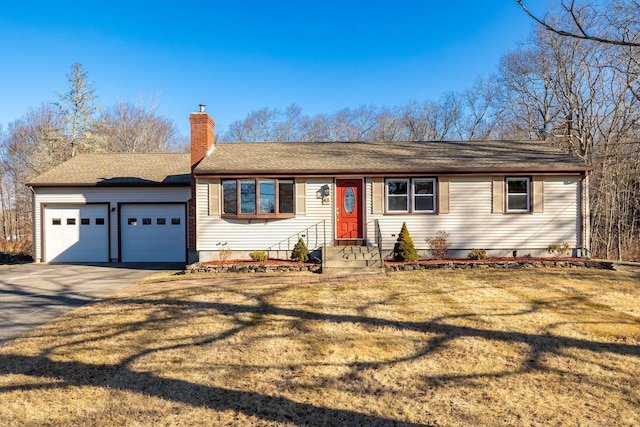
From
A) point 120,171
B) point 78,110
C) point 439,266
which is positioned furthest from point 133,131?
point 439,266

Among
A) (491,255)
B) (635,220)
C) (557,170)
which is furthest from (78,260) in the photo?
(635,220)

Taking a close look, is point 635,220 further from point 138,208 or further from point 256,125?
point 256,125

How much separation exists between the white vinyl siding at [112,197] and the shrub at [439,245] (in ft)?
32.1

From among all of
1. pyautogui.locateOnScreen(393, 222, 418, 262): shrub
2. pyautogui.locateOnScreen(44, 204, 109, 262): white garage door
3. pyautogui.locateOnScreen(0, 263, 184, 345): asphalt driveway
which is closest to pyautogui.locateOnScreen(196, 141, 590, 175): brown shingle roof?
pyautogui.locateOnScreen(393, 222, 418, 262): shrub

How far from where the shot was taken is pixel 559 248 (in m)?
11.4

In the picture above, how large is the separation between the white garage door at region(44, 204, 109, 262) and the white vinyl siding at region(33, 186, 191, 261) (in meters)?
0.26

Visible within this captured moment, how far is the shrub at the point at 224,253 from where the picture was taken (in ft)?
38.4

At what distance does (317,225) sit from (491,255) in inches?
237

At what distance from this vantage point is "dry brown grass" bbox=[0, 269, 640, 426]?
320cm

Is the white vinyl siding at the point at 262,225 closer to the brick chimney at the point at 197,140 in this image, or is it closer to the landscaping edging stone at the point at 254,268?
the brick chimney at the point at 197,140

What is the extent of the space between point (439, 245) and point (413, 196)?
6.12ft

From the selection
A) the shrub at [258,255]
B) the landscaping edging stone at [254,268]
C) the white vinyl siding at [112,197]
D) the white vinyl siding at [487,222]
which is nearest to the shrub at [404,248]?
the white vinyl siding at [487,222]

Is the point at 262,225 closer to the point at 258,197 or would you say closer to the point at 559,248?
the point at 258,197

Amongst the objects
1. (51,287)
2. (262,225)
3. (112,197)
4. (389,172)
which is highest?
(389,172)
